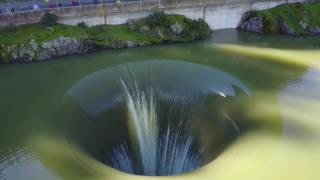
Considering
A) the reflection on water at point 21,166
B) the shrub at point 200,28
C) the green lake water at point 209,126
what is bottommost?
the reflection on water at point 21,166

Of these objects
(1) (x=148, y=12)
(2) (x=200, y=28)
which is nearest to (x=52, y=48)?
(1) (x=148, y=12)

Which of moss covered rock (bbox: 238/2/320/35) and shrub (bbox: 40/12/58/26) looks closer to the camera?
shrub (bbox: 40/12/58/26)

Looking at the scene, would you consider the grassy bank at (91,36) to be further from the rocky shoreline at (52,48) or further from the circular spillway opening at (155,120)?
the circular spillway opening at (155,120)

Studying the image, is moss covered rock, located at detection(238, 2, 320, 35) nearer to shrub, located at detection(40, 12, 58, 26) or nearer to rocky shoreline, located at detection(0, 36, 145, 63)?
rocky shoreline, located at detection(0, 36, 145, 63)

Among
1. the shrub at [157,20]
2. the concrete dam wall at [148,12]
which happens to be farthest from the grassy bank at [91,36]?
the concrete dam wall at [148,12]

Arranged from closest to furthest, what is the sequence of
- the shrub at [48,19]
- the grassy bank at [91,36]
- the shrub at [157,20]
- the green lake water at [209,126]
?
1. the green lake water at [209,126]
2. the grassy bank at [91,36]
3. the shrub at [48,19]
4. the shrub at [157,20]

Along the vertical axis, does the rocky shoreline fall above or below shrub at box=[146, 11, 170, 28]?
below

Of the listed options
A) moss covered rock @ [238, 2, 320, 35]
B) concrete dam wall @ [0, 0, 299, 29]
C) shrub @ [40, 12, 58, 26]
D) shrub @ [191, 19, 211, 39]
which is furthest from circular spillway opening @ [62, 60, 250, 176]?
moss covered rock @ [238, 2, 320, 35]
